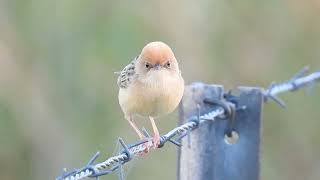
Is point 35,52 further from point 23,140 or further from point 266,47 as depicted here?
point 266,47

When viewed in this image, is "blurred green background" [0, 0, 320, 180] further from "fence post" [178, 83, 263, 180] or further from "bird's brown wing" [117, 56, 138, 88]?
"fence post" [178, 83, 263, 180]

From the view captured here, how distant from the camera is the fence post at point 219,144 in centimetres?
404

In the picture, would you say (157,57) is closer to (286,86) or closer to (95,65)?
(286,86)

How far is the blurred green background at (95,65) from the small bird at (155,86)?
302 cm

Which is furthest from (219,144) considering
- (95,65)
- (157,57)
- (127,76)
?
(95,65)

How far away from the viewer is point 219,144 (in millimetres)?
4152

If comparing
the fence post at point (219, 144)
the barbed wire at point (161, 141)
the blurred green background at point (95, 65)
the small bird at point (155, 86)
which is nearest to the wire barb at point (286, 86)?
the barbed wire at point (161, 141)

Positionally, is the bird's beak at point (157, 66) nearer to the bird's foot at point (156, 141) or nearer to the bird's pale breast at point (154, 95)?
the bird's pale breast at point (154, 95)

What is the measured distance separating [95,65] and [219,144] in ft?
12.3

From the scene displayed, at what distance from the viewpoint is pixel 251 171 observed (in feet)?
13.9

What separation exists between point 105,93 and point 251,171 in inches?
149

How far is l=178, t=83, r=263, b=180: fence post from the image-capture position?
4.04 meters

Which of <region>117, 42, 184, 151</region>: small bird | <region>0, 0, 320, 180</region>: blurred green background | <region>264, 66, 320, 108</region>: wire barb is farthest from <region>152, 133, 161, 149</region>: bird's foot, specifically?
<region>0, 0, 320, 180</region>: blurred green background

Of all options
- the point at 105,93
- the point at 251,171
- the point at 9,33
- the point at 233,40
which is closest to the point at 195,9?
the point at 233,40
